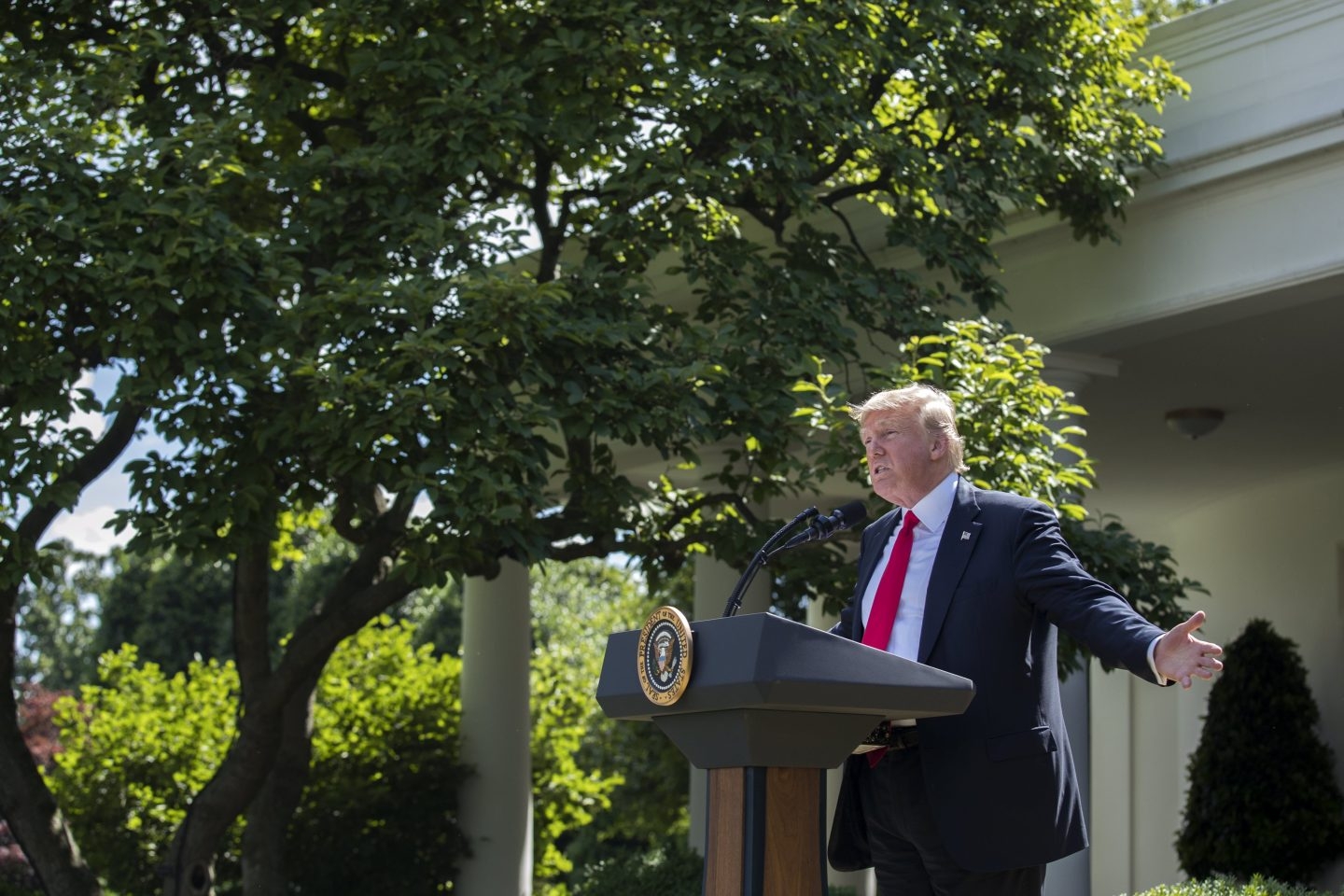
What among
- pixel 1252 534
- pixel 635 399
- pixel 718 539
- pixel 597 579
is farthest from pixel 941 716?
pixel 597 579

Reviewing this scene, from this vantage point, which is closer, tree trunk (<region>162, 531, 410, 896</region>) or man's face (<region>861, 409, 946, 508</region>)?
man's face (<region>861, 409, 946, 508</region>)

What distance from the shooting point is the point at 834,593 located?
7023 millimetres

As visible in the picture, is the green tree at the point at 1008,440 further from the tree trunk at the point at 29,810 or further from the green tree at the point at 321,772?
the green tree at the point at 321,772

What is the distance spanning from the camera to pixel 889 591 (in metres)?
3.31

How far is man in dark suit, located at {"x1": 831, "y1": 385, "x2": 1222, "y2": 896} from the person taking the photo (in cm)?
300

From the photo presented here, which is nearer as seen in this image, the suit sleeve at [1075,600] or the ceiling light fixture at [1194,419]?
the suit sleeve at [1075,600]

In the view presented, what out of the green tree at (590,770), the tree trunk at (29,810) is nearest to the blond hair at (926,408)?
the green tree at (590,770)

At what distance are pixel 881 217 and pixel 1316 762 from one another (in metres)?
5.38

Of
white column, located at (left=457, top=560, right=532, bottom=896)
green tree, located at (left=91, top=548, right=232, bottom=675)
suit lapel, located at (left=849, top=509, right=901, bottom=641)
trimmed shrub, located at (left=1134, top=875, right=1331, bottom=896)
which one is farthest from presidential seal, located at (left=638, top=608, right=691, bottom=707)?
green tree, located at (left=91, top=548, right=232, bottom=675)

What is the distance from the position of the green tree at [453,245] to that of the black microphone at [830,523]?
3046 mm

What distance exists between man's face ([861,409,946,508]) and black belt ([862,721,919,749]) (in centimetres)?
51

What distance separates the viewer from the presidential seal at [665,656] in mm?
2828

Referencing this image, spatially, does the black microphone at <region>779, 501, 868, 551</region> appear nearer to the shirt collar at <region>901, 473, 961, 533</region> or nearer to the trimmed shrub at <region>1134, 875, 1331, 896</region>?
the shirt collar at <region>901, 473, 961, 533</region>

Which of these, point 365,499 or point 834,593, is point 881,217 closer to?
point 834,593
